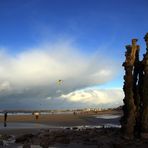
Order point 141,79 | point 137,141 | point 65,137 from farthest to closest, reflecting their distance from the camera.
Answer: point 65,137
point 141,79
point 137,141

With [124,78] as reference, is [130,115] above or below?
below

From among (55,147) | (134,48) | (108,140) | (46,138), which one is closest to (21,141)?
(46,138)

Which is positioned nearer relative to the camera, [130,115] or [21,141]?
[130,115]

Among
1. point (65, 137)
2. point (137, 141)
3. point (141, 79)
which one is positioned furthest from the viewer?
point (65, 137)

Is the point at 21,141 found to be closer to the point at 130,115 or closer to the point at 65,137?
the point at 65,137

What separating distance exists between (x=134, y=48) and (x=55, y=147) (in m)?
9.44

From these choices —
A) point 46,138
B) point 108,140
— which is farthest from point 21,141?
point 108,140

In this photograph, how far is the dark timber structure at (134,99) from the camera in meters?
29.4

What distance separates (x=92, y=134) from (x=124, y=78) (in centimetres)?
622

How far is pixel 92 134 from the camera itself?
33500 millimetres

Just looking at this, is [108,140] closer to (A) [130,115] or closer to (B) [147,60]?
(A) [130,115]

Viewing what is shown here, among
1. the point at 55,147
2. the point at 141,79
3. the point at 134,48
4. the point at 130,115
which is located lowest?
the point at 55,147

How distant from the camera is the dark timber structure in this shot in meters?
29.4

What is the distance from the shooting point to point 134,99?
3050 centimetres
